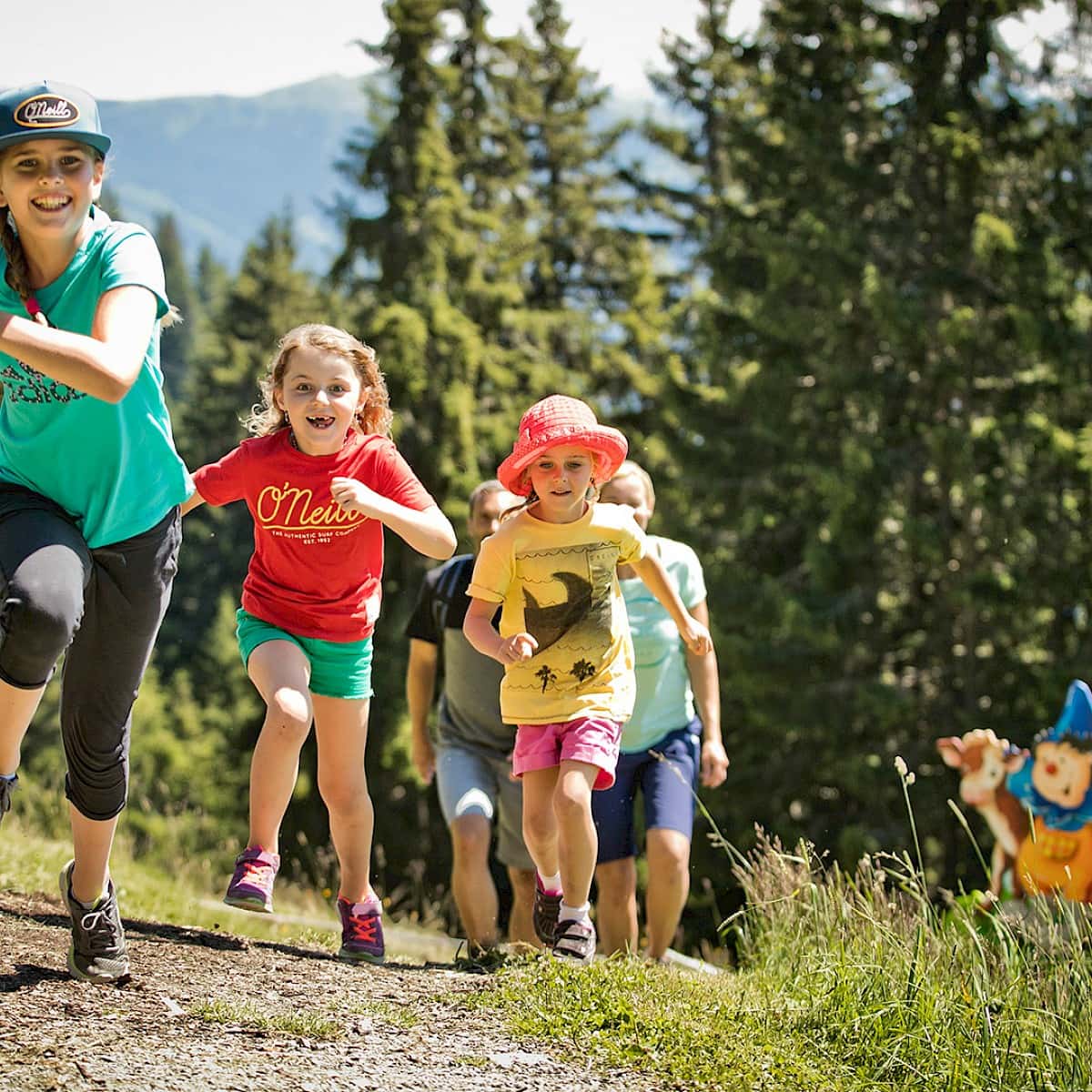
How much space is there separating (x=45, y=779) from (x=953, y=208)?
14.2 m

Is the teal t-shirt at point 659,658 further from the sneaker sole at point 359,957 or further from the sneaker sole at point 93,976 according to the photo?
the sneaker sole at point 93,976

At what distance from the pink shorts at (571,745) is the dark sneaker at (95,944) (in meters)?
1.35

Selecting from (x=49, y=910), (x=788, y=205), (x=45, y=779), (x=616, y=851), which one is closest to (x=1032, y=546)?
(x=788, y=205)

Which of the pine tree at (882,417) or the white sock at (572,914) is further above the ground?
the pine tree at (882,417)

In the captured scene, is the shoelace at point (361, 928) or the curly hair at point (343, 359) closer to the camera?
the curly hair at point (343, 359)

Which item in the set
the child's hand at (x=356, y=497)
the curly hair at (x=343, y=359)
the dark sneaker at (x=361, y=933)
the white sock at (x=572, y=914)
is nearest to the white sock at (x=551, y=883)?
the white sock at (x=572, y=914)

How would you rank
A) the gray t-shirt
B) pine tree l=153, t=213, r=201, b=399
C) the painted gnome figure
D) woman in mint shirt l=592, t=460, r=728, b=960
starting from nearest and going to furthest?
woman in mint shirt l=592, t=460, r=728, b=960 < the gray t-shirt < the painted gnome figure < pine tree l=153, t=213, r=201, b=399

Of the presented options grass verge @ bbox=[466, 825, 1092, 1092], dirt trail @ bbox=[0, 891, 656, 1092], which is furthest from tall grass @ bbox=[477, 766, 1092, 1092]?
dirt trail @ bbox=[0, 891, 656, 1092]

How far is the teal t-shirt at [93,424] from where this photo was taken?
3.76m

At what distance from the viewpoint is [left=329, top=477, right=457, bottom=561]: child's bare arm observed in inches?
172

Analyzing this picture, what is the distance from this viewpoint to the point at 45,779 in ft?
42.3

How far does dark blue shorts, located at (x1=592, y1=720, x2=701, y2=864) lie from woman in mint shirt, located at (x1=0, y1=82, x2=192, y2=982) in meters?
2.41

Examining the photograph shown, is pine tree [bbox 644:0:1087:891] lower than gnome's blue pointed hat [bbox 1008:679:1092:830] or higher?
higher

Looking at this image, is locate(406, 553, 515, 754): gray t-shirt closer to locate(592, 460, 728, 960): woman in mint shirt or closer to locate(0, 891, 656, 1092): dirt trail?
locate(592, 460, 728, 960): woman in mint shirt
